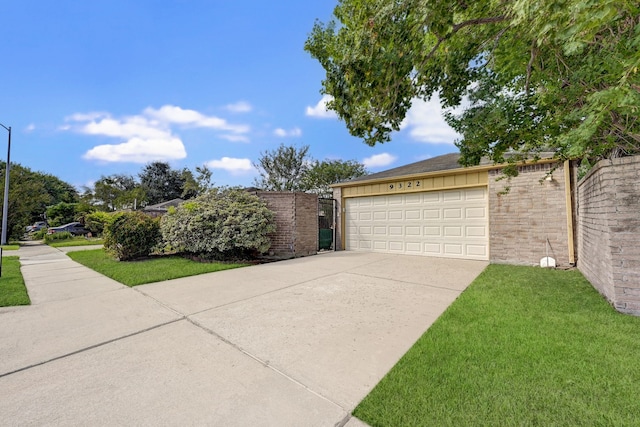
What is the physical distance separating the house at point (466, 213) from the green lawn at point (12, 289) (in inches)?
341

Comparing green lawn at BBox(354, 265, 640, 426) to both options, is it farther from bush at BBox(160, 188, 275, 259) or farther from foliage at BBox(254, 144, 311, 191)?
foliage at BBox(254, 144, 311, 191)

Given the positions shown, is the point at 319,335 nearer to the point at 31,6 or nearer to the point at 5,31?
the point at 31,6

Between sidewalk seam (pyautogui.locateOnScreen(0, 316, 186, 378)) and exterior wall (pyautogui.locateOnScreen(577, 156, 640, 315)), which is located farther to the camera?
exterior wall (pyautogui.locateOnScreen(577, 156, 640, 315))

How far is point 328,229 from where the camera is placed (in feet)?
37.0

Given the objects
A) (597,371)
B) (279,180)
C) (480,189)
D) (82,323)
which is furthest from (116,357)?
(279,180)

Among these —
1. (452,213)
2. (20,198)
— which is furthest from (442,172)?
(20,198)

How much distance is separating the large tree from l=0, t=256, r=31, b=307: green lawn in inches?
232

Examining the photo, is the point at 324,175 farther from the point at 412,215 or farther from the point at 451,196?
the point at 451,196

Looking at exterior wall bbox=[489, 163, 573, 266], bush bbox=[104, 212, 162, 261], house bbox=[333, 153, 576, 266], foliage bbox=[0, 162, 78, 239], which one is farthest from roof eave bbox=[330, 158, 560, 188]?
foliage bbox=[0, 162, 78, 239]

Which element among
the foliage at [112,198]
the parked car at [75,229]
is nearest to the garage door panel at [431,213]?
the foliage at [112,198]

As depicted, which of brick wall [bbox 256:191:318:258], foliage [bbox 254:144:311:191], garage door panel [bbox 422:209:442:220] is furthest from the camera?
foliage [bbox 254:144:311:191]

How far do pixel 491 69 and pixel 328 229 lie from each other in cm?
790

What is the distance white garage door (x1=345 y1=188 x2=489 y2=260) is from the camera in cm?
785

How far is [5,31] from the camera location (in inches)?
294
